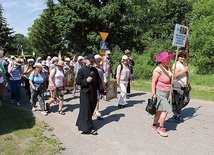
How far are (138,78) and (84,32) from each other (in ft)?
27.1

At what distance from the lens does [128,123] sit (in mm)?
7484

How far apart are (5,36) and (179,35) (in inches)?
1693

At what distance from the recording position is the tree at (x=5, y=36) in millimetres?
45647

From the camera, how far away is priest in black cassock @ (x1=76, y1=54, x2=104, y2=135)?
6561 mm

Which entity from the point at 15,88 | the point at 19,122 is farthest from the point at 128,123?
the point at 15,88

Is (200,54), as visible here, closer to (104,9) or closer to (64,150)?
(104,9)

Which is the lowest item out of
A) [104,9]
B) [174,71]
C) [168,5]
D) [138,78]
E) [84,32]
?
[138,78]

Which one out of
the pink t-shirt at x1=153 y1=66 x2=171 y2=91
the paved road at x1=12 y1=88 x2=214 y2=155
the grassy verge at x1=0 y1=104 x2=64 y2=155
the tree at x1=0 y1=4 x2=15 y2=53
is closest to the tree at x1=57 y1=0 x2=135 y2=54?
the paved road at x1=12 y1=88 x2=214 y2=155

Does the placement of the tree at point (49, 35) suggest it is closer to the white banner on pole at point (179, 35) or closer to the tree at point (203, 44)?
the tree at point (203, 44)

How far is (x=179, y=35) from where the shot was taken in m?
8.14

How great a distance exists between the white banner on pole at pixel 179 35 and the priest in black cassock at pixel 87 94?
2872mm

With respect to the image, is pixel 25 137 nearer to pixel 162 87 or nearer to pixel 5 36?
pixel 162 87

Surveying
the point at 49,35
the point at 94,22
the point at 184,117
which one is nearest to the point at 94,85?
the point at 184,117

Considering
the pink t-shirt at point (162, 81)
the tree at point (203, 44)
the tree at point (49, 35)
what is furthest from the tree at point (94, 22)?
the pink t-shirt at point (162, 81)
